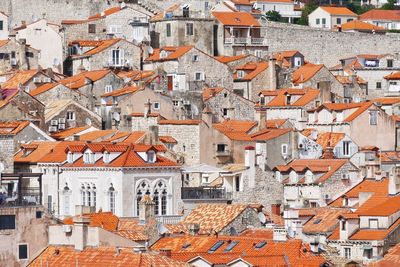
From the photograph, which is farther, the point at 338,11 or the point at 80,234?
the point at 338,11

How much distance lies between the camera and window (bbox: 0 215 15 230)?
2532 inches

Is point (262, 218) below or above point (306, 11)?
below

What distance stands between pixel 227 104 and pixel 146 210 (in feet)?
102

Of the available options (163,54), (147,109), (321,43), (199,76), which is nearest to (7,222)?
(147,109)

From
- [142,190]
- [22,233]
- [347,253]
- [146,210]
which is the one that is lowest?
[347,253]

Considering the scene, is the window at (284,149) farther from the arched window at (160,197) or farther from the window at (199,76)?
the window at (199,76)

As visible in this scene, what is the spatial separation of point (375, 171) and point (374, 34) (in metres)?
42.7

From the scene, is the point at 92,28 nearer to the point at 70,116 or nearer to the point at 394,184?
the point at 70,116

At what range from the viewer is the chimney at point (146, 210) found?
77.0 m

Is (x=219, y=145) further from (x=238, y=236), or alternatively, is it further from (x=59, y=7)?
(x=59, y=7)

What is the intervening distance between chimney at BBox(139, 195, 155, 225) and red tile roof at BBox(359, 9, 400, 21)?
68929 mm

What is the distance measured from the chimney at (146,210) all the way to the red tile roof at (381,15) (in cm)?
6893

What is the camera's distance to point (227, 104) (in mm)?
108688

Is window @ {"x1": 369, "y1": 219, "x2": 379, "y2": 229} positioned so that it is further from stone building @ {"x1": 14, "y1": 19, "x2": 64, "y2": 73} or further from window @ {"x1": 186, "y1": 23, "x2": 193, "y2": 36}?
window @ {"x1": 186, "y1": 23, "x2": 193, "y2": 36}
